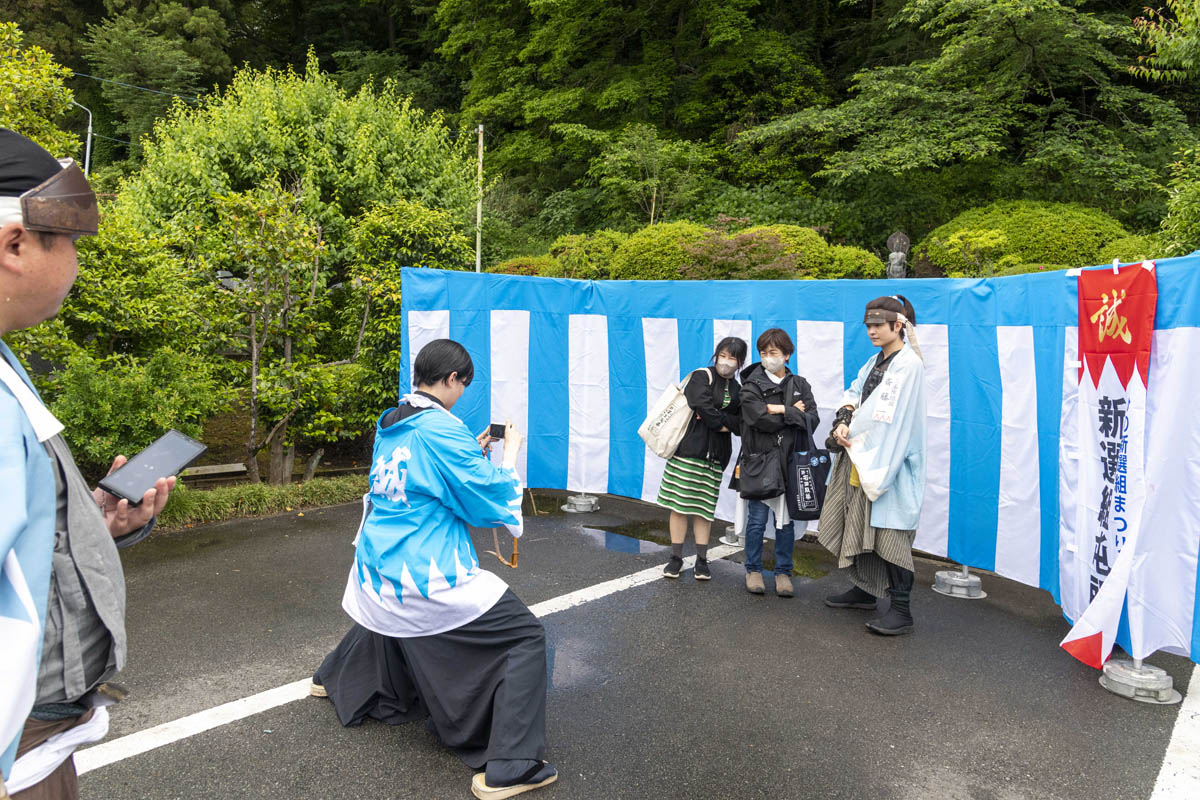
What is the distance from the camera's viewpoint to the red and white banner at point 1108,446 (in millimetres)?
3781

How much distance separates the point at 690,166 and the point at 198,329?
35.9 feet

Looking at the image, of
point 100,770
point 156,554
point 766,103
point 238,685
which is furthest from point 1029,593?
point 766,103

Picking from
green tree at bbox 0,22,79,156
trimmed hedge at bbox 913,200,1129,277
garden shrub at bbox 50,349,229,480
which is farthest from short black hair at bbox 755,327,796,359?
trimmed hedge at bbox 913,200,1129,277

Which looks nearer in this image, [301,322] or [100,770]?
[100,770]

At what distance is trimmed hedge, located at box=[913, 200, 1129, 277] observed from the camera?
10.6m

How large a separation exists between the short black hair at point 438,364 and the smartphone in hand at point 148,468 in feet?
3.84

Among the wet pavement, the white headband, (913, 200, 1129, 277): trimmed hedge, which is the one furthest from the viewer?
(913, 200, 1129, 277): trimmed hedge

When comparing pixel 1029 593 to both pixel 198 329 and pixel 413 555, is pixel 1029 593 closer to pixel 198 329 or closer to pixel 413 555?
pixel 413 555

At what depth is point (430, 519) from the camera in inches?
120

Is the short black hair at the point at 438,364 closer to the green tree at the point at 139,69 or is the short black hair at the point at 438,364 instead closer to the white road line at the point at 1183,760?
the white road line at the point at 1183,760

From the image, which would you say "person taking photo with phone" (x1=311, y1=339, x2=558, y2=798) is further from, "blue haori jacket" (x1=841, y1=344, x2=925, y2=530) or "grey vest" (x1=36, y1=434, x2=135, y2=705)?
"blue haori jacket" (x1=841, y1=344, x2=925, y2=530)

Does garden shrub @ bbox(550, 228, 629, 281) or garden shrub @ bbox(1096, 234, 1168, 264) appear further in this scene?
garden shrub @ bbox(550, 228, 629, 281)

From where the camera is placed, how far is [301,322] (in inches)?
298

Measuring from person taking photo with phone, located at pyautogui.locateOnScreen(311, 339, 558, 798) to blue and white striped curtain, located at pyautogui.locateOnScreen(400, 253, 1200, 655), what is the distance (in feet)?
9.98
